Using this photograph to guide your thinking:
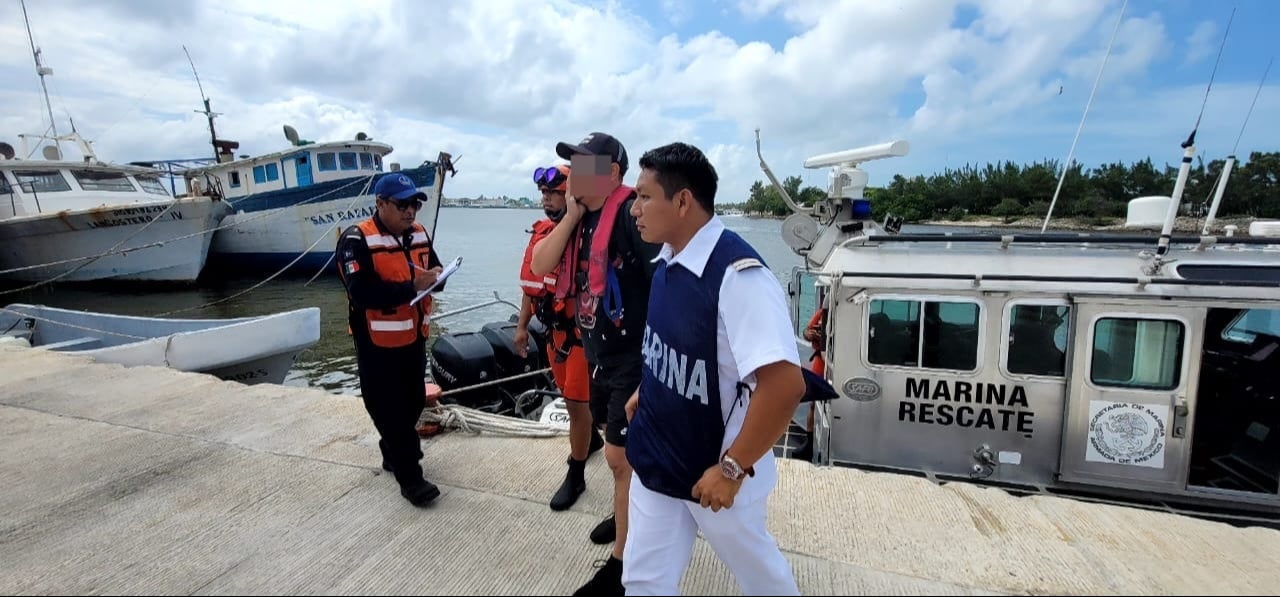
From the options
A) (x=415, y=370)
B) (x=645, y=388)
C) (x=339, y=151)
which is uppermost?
(x=339, y=151)

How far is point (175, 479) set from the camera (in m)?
3.50

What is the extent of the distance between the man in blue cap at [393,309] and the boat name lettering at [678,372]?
1.68 m

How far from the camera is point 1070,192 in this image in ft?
95.3

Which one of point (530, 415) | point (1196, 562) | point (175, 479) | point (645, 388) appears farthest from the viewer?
point (530, 415)

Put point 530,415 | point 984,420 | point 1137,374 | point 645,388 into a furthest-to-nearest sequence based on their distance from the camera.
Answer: point 530,415 → point 984,420 → point 1137,374 → point 645,388

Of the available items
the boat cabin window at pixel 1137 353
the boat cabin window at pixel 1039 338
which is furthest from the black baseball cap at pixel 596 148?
the boat cabin window at pixel 1137 353

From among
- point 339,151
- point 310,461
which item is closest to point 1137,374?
point 310,461

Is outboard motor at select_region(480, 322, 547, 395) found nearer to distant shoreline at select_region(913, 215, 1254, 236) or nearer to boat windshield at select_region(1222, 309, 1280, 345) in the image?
distant shoreline at select_region(913, 215, 1254, 236)

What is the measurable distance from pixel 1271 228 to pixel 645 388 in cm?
674

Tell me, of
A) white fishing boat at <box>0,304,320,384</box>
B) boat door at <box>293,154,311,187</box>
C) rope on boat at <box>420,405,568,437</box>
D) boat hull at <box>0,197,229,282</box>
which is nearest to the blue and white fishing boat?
boat door at <box>293,154,311,187</box>

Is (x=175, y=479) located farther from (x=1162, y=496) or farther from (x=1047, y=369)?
(x=1162, y=496)

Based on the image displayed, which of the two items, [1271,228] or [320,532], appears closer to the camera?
[320,532]

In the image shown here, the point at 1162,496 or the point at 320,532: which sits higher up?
the point at 320,532

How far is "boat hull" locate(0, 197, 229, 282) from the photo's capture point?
2059 cm
